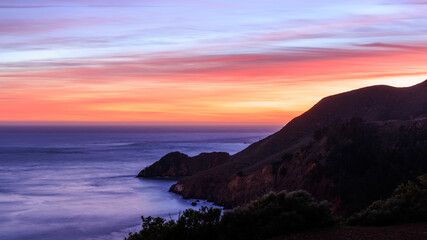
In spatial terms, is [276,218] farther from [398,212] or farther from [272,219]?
[398,212]

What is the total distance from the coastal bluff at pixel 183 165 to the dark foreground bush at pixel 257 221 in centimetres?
6738

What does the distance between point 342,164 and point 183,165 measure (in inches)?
1665

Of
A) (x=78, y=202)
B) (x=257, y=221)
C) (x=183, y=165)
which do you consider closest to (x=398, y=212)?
(x=257, y=221)

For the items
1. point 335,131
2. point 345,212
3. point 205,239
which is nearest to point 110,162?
point 335,131

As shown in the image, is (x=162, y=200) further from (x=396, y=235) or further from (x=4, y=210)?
(x=396, y=235)

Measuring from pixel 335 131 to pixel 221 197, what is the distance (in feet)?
51.1

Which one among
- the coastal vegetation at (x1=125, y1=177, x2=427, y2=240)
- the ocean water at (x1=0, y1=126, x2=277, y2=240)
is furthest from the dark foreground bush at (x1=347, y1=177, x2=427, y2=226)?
the ocean water at (x1=0, y1=126, x2=277, y2=240)

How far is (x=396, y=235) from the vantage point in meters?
15.9

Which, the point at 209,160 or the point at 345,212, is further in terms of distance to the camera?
the point at 209,160

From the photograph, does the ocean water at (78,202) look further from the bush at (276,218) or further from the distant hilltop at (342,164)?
the bush at (276,218)

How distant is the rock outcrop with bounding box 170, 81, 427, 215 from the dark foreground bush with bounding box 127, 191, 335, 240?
28288 millimetres

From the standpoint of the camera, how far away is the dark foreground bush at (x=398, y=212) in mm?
18000

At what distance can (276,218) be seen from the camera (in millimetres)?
16828

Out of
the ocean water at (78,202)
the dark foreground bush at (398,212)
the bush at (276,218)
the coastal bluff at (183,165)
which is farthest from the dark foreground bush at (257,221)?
the coastal bluff at (183,165)
